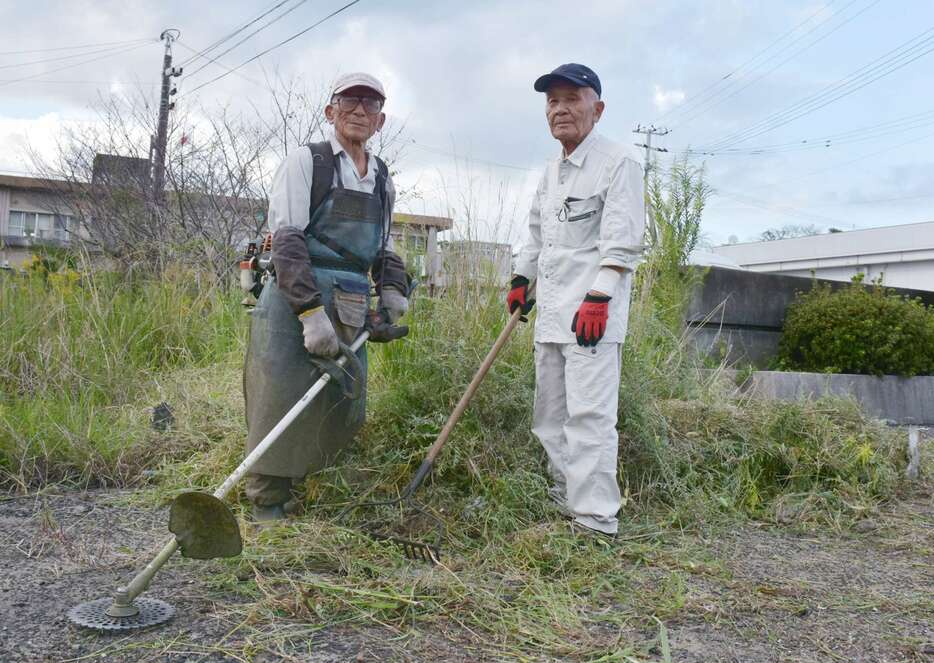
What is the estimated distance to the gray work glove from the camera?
3.91 metres

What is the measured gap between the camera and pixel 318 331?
132 inches

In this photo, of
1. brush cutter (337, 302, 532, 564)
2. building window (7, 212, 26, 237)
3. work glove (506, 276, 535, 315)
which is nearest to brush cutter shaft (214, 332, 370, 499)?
brush cutter (337, 302, 532, 564)

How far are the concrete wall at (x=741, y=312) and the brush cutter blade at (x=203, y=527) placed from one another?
16.7 ft

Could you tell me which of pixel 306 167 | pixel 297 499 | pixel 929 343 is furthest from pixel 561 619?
pixel 929 343

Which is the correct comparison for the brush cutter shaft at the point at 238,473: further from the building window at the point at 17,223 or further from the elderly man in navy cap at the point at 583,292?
the building window at the point at 17,223

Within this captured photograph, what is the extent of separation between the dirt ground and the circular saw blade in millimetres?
28

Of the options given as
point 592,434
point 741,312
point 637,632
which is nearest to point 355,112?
point 592,434

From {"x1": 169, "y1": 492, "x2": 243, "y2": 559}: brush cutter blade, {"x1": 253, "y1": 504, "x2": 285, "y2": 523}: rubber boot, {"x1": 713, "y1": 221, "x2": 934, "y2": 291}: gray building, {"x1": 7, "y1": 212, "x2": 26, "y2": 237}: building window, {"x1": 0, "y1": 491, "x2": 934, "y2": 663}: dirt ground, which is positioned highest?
{"x1": 713, "y1": 221, "x2": 934, "y2": 291}: gray building

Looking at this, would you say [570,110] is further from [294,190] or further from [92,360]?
[92,360]

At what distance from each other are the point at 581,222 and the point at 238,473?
6.07ft

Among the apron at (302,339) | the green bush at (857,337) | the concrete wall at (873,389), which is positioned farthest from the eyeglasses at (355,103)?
the green bush at (857,337)

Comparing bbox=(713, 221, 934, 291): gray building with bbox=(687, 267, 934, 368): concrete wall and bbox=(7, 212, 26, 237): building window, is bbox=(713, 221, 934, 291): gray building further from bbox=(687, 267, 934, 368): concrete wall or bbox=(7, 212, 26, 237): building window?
bbox=(7, 212, 26, 237): building window

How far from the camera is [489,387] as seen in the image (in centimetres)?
438

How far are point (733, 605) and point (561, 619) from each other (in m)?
0.66
